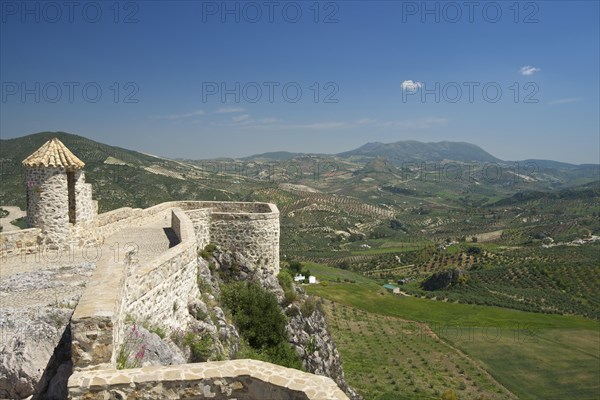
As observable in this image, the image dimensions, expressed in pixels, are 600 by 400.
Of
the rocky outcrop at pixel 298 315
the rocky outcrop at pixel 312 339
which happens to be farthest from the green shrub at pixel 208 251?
the rocky outcrop at pixel 312 339

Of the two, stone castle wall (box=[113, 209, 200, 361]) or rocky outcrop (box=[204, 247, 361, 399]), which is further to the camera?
rocky outcrop (box=[204, 247, 361, 399])

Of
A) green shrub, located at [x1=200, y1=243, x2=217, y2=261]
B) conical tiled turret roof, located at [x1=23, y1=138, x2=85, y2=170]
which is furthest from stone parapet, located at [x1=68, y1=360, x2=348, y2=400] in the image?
green shrub, located at [x1=200, y1=243, x2=217, y2=261]

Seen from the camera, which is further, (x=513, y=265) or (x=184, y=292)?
(x=513, y=265)

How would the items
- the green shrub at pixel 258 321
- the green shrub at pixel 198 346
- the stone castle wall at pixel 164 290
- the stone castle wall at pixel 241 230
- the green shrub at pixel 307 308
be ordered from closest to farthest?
the stone castle wall at pixel 164 290 → the green shrub at pixel 198 346 → the green shrub at pixel 258 321 → the stone castle wall at pixel 241 230 → the green shrub at pixel 307 308

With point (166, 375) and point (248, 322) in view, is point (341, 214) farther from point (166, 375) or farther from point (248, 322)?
point (166, 375)

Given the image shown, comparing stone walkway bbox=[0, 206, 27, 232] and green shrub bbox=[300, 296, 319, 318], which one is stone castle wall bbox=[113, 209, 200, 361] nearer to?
green shrub bbox=[300, 296, 319, 318]

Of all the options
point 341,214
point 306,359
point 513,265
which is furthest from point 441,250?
point 306,359

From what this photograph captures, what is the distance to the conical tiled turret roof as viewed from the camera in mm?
12797

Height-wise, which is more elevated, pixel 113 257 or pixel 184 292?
pixel 113 257

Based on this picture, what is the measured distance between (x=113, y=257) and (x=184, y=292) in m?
2.67

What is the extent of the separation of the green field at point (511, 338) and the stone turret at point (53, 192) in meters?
28.5

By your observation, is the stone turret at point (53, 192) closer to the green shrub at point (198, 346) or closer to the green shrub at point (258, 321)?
the green shrub at point (258, 321)

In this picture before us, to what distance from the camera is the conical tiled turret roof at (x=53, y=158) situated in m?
12.8

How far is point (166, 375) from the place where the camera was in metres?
5.52
